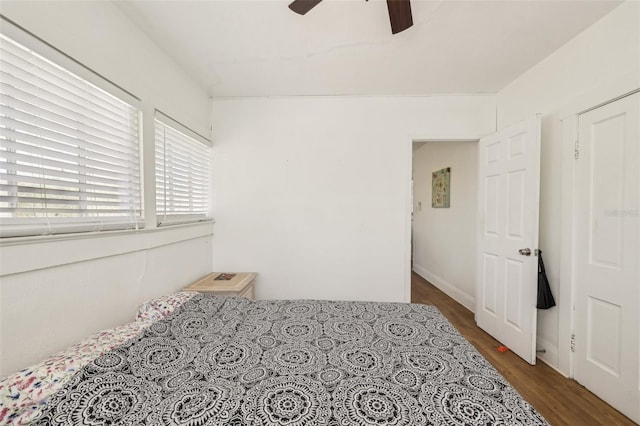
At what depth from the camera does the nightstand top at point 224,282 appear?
2078 millimetres

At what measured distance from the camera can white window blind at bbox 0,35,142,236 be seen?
3.14 feet

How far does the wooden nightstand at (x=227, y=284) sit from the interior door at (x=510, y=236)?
8.16 feet

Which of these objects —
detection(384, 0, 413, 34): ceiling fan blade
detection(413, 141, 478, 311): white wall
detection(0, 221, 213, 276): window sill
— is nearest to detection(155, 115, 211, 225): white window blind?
detection(0, 221, 213, 276): window sill

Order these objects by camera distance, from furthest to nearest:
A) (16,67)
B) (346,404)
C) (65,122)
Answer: (65,122) → (16,67) → (346,404)

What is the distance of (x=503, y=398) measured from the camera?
2.84ft

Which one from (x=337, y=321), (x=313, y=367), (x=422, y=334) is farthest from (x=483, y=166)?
(x=313, y=367)

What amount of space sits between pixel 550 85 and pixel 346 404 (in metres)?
2.81

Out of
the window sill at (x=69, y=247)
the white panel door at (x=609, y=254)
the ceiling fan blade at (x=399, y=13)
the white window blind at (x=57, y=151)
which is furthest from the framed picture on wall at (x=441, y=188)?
the white window blind at (x=57, y=151)

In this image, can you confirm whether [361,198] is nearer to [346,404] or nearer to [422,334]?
[422,334]

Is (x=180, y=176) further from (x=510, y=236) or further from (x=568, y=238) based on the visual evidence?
(x=568, y=238)

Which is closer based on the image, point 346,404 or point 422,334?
point 346,404

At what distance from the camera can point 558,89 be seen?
1.91m

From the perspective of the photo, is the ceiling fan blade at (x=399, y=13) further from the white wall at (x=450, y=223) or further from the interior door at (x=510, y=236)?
the white wall at (x=450, y=223)

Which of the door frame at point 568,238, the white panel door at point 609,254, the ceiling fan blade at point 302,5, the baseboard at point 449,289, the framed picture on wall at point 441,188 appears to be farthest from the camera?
the framed picture on wall at point 441,188
